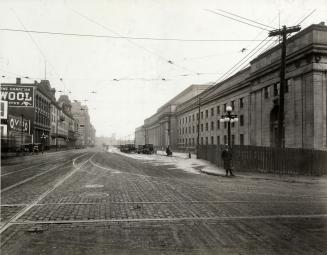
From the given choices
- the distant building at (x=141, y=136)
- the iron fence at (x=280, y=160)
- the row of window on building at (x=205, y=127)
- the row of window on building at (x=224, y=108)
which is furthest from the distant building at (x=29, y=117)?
the distant building at (x=141, y=136)

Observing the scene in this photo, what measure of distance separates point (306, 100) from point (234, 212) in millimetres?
21206

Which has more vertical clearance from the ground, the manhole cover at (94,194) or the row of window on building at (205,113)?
the row of window on building at (205,113)

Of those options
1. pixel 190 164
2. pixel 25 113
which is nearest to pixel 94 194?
pixel 190 164

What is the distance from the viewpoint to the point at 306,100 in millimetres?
27094

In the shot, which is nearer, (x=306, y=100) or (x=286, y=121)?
(x=306, y=100)

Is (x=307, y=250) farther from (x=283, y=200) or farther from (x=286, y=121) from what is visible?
(x=286, y=121)

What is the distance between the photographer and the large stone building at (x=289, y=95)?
2608cm

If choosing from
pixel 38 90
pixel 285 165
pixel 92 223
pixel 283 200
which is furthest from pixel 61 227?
pixel 38 90

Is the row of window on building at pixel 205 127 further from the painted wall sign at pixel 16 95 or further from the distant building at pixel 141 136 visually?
the distant building at pixel 141 136

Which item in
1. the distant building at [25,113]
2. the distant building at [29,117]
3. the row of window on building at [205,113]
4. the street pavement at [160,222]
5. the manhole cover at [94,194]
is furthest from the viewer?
the row of window on building at [205,113]

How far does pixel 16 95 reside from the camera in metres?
42.9

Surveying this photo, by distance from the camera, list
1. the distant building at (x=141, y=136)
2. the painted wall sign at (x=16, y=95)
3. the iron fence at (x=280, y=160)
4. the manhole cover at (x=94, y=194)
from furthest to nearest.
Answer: the distant building at (x=141, y=136), the painted wall sign at (x=16, y=95), the iron fence at (x=280, y=160), the manhole cover at (x=94, y=194)

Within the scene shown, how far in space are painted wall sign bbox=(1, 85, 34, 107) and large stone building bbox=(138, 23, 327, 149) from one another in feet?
81.7

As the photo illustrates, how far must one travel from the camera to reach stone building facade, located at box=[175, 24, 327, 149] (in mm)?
26078
